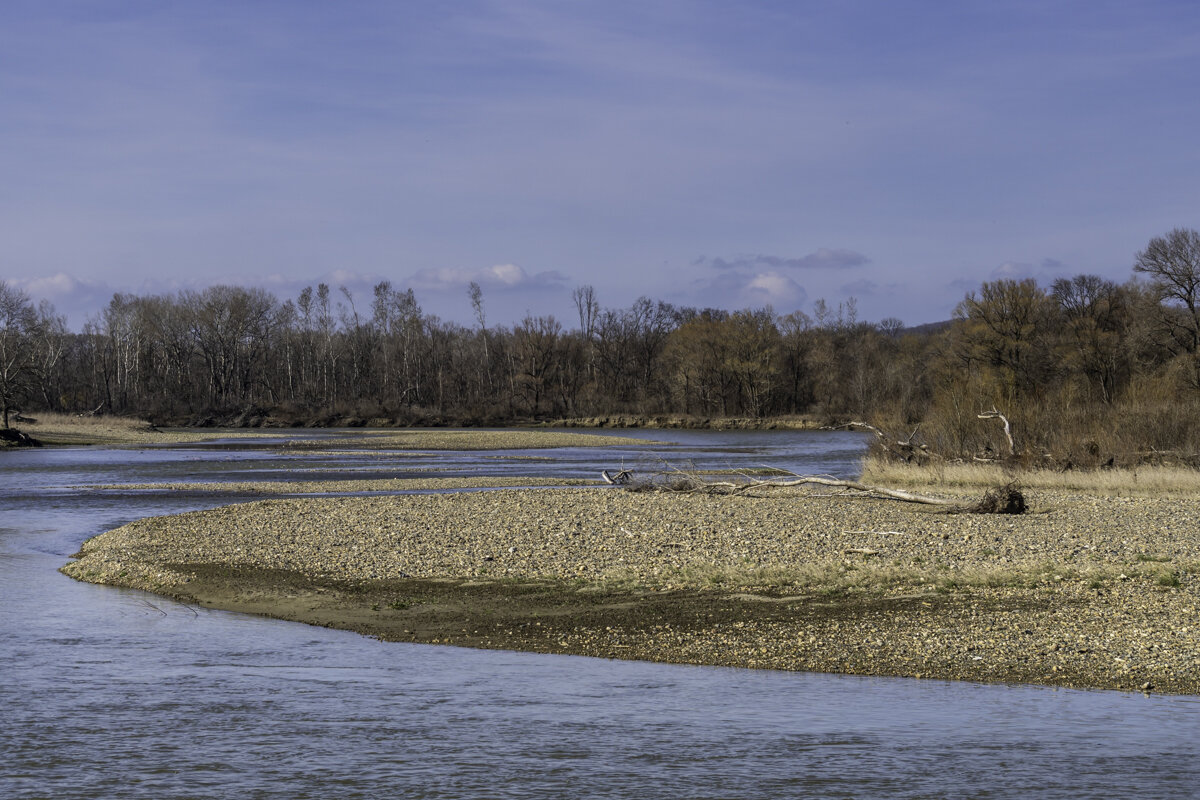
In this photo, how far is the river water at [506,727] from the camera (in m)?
8.94

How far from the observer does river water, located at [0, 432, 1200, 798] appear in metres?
8.94

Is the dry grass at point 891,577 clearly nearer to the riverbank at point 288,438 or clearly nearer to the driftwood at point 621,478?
the driftwood at point 621,478

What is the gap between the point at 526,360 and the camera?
434 ft

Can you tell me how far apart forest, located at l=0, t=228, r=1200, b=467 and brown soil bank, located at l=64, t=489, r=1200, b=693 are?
50.2 metres

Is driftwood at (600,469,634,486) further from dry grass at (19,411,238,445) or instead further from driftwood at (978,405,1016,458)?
dry grass at (19,411,238,445)

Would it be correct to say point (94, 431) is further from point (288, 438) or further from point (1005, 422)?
point (1005, 422)

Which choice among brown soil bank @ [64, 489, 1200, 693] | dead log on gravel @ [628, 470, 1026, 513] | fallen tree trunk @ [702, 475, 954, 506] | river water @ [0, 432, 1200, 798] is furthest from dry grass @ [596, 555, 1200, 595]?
fallen tree trunk @ [702, 475, 954, 506]

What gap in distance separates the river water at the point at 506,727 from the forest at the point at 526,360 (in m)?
61.2

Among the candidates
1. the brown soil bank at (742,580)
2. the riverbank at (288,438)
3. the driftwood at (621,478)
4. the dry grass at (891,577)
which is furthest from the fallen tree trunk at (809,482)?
the riverbank at (288,438)

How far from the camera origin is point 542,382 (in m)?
129

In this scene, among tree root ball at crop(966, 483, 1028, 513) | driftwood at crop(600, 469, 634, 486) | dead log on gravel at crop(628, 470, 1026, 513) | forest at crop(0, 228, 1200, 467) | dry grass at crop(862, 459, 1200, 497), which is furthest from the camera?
forest at crop(0, 228, 1200, 467)

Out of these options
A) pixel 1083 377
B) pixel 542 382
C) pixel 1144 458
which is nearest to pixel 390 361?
pixel 542 382

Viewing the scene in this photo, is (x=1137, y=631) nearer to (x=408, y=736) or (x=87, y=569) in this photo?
(x=408, y=736)

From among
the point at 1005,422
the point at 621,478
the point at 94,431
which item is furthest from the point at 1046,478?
the point at 94,431
